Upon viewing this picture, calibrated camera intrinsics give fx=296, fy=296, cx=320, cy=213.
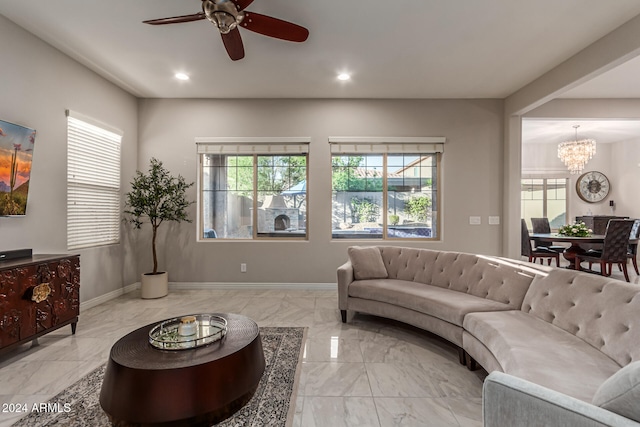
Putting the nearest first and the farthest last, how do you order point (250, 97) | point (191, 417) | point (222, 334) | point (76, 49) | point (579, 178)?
1. point (191, 417)
2. point (222, 334)
3. point (76, 49)
4. point (250, 97)
5. point (579, 178)

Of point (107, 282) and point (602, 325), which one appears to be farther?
point (107, 282)

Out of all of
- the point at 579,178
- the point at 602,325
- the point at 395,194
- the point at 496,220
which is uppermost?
the point at 579,178

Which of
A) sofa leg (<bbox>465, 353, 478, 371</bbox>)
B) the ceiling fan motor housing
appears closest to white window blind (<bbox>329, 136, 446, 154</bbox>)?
the ceiling fan motor housing

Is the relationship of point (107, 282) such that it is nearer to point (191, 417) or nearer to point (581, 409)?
point (191, 417)

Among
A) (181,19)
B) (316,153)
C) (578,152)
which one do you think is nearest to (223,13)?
(181,19)

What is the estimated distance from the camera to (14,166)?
2779 millimetres

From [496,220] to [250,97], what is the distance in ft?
14.3

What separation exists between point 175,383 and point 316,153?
3.76 m

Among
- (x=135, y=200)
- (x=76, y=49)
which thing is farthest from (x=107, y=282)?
(x=76, y=49)

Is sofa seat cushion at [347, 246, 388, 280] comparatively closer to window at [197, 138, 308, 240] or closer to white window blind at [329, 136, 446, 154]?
window at [197, 138, 308, 240]

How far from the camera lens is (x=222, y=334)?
1907 mm

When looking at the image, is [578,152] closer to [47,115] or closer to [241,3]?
[241,3]

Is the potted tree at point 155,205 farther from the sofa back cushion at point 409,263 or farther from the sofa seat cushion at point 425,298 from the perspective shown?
the sofa back cushion at point 409,263

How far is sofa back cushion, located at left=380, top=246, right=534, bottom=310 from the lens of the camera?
8.38 ft
